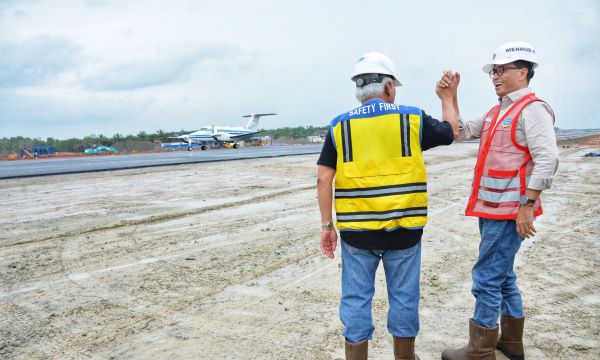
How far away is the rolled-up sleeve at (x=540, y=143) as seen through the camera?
7.63 feet

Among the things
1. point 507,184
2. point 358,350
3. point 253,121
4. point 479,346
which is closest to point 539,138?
point 507,184

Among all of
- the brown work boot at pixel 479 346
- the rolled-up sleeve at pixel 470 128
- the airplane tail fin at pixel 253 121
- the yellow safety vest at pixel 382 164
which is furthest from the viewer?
the airplane tail fin at pixel 253 121

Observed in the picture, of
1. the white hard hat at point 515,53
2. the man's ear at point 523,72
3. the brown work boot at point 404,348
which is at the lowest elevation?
the brown work boot at point 404,348

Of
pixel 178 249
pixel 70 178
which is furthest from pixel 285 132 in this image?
pixel 178 249

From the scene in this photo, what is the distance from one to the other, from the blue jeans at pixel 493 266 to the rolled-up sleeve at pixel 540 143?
12.9 inches

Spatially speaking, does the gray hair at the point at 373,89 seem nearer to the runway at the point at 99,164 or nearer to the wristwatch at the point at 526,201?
the wristwatch at the point at 526,201

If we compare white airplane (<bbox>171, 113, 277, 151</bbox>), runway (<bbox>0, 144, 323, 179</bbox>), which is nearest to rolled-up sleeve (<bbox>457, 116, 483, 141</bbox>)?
runway (<bbox>0, 144, 323, 179</bbox>)

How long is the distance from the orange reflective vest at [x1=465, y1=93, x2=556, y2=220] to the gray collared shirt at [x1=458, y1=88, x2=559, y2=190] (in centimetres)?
3

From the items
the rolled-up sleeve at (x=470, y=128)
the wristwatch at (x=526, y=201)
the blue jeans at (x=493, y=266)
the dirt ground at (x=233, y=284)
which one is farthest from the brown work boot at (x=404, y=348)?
the rolled-up sleeve at (x=470, y=128)

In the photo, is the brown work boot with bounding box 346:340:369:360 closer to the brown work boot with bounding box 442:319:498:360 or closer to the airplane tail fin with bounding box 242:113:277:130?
the brown work boot with bounding box 442:319:498:360

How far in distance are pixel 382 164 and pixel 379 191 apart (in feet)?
0.49

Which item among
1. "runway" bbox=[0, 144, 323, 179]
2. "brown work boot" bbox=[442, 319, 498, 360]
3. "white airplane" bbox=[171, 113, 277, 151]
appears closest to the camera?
"brown work boot" bbox=[442, 319, 498, 360]

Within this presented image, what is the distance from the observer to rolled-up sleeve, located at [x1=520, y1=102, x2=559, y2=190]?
2.32 meters

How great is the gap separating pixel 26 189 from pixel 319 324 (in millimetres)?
11684
